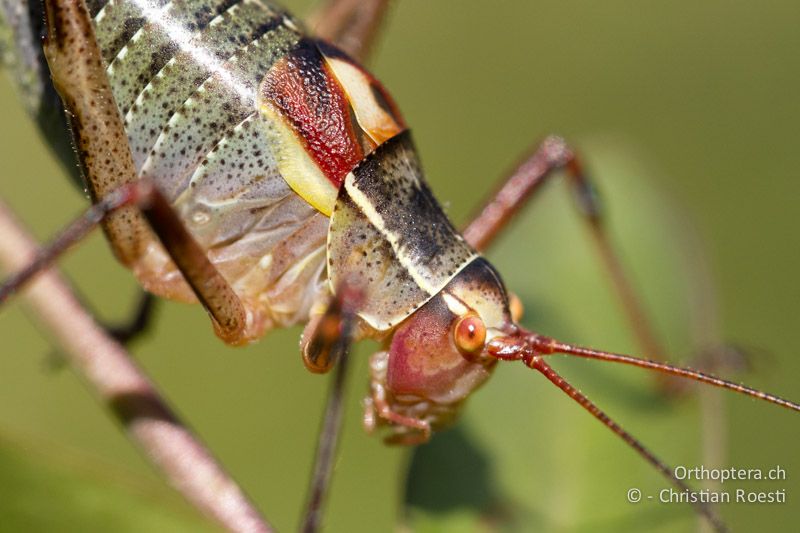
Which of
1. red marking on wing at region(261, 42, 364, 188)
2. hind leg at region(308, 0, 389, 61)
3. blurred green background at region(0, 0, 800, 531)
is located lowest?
blurred green background at region(0, 0, 800, 531)

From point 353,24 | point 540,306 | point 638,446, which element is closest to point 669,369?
point 638,446

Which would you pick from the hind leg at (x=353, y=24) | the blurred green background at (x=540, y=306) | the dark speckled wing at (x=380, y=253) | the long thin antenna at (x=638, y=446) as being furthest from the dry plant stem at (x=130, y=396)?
the hind leg at (x=353, y=24)

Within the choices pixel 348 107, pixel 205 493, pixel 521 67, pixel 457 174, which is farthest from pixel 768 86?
pixel 205 493

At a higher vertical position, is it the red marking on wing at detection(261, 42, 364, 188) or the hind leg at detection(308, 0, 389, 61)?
the hind leg at detection(308, 0, 389, 61)

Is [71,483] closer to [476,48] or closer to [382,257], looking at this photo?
[382,257]

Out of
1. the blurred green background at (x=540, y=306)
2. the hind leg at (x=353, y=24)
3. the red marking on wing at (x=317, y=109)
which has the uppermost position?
the hind leg at (x=353, y=24)

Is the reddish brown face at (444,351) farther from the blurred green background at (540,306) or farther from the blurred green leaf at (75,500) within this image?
the blurred green leaf at (75,500)

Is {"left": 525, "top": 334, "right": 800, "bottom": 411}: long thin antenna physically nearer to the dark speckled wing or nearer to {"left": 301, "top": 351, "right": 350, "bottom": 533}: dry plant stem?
the dark speckled wing

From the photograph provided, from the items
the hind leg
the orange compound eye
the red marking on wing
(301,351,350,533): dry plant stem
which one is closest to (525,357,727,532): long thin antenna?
the orange compound eye
